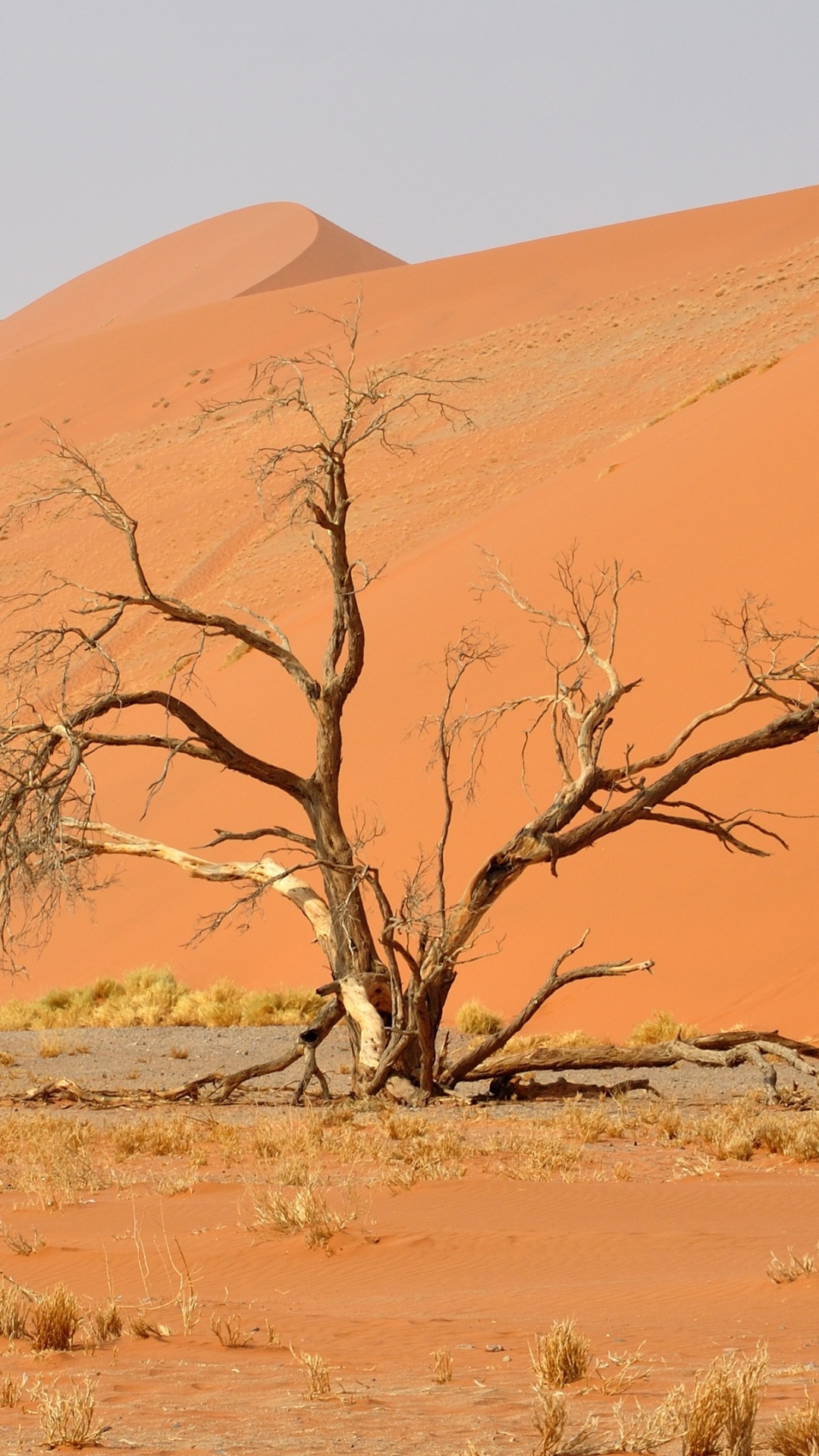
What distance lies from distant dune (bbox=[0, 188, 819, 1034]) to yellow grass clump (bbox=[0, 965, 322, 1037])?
651mm

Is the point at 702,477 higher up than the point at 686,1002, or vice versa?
the point at 702,477

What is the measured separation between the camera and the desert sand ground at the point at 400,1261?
3840mm

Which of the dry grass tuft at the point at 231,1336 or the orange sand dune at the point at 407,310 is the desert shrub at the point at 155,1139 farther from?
the orange sand dune at the point at 407,310

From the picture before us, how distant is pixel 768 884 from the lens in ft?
55.3

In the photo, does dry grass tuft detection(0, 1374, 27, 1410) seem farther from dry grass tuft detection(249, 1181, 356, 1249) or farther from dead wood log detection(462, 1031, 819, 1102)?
dead wood log detection(462, 1031, 819, 1102)

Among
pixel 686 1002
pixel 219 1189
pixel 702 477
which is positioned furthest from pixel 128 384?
pixel 219 1189

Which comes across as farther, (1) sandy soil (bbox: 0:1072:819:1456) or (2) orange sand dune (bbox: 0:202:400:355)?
(2) orange sand dune (bbox: 0:202:400:355)

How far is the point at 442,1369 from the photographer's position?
13.3 feet

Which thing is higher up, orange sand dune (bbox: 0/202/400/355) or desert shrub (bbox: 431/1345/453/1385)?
orange sand dune (bbox: 0/202/400/355)

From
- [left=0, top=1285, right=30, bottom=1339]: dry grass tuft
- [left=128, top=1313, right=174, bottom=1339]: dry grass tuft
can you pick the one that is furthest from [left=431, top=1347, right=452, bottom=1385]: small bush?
[left=0, top=1285, right=30, bottom=1339]: dry grass tuft

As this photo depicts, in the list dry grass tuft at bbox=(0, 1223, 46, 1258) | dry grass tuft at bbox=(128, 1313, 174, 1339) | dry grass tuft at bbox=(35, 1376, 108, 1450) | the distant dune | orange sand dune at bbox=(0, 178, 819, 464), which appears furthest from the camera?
orange sand dune at bbox=(0, 178, 819, 464)

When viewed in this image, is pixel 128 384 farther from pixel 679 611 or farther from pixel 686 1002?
pixel 686 1002

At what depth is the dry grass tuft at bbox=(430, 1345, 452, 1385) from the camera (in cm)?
403

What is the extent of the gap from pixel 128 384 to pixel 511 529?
48234mm
